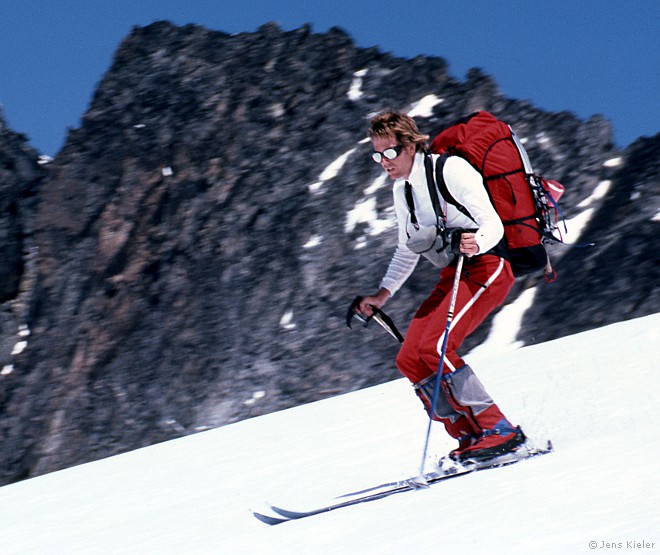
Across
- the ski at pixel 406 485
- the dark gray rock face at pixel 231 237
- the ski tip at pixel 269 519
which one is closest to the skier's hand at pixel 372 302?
the ski at pixel 406 485

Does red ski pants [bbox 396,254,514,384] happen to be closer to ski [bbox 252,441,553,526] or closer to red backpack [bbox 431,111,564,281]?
red backpack [bbox 431,111,564,281]

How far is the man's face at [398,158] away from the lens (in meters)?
4.70

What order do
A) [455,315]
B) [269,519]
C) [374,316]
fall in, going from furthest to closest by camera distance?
[374,316] → [455,315] → [269,519]

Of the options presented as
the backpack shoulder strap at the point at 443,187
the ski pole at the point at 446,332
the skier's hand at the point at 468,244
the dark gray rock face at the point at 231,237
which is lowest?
the ski pole at the point at 446,332

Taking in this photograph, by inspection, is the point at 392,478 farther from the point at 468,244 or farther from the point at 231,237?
the point at 231,237

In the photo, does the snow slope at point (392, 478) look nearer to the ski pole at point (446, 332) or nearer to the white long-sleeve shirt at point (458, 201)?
the ski pole at point (446, 332)

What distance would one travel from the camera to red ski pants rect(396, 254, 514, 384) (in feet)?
15.5

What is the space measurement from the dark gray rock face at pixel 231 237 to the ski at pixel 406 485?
21169mm

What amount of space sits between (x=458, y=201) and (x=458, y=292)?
0.52m

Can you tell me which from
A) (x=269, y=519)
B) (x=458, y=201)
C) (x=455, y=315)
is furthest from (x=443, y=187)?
(x=269, y=519)

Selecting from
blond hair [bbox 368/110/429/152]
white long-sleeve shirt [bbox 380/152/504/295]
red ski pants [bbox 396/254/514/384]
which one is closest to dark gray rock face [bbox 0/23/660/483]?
red ski pants [bbox 396/254/514/384]

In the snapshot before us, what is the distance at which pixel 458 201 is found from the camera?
4668mm

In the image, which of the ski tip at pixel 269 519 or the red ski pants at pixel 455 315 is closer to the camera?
the ski tip at pixel 269 519

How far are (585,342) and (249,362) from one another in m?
24.8
